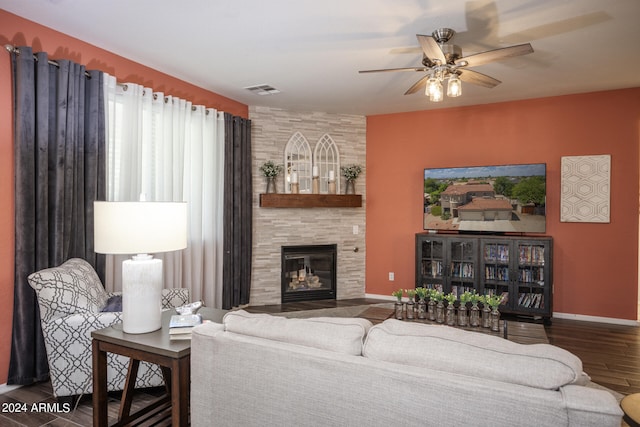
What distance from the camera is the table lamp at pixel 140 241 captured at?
1810 millimetres

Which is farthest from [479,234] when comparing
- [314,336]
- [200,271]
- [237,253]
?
[314,336]

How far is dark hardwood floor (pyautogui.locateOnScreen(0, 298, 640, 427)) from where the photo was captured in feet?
7.64

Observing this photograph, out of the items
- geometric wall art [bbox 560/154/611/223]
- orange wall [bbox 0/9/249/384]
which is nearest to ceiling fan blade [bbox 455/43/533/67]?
geometric wall art [bbox 560/154/611/223]

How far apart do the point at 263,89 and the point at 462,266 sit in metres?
3.14

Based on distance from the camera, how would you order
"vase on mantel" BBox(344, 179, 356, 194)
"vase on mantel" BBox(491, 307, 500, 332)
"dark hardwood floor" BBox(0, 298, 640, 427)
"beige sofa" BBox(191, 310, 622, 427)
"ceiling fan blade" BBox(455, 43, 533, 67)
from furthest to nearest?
"vase on mantel" BBox(344, 179, 356, 194), "vase on mantel" BBox(491, 307, 500, 332), "ceiling fan blade" BBox(455, 43, 533, 67), "dark hardwood floor" BBox(0, 298, 640, 427), "beige sofa" BBox(191, 310, 622, 427)

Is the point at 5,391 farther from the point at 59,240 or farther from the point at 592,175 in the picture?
the point at 592,175

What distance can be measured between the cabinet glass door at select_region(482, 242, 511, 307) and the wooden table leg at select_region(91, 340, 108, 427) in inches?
155

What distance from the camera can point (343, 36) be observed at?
3027mm

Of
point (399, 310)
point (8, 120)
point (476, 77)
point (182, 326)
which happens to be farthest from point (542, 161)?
point (8, 120)

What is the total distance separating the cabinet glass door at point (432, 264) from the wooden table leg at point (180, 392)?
362 cm

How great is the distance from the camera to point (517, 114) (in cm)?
475

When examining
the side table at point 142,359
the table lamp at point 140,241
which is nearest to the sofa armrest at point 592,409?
the side table at point 142,359

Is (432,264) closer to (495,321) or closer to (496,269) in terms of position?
(496,269)

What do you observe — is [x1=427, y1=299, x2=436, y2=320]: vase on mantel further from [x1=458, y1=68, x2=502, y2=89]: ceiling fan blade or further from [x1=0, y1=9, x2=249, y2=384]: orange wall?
[x1=0, y1=9, x2=249, y2=384]: orange wall
